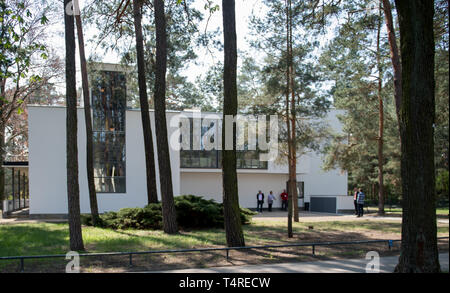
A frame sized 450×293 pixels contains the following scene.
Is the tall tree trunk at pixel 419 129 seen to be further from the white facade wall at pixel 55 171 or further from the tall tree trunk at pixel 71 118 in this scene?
A: the white facade wall at pixel 55 171

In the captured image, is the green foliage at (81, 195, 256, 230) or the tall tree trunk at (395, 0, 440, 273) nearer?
the tall tree trunk at (395, 0, 440, 273)

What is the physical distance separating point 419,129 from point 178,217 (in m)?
11.8

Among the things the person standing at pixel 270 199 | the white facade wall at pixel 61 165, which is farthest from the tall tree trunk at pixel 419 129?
the person standing at pixel 270 199

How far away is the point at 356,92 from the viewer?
85.7 feet

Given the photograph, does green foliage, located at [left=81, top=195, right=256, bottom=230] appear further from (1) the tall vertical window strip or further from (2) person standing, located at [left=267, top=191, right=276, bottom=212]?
(2) person standing, located at [left=267, top=191, right=276, bottom=212]

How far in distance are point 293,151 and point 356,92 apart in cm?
860

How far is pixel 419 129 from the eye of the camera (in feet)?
23.8

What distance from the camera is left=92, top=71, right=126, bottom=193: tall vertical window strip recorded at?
2442cm

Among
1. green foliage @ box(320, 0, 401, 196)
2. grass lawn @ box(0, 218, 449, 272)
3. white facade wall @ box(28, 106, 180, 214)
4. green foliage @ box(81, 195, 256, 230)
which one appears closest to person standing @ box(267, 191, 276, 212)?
green foliage @ box(320, 0, 401, 196)

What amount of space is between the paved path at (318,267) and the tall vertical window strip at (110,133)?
1643 cm

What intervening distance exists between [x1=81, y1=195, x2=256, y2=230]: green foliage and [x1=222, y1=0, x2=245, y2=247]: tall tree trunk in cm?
520

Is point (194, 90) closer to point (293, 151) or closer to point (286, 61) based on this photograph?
point (293, 151)
